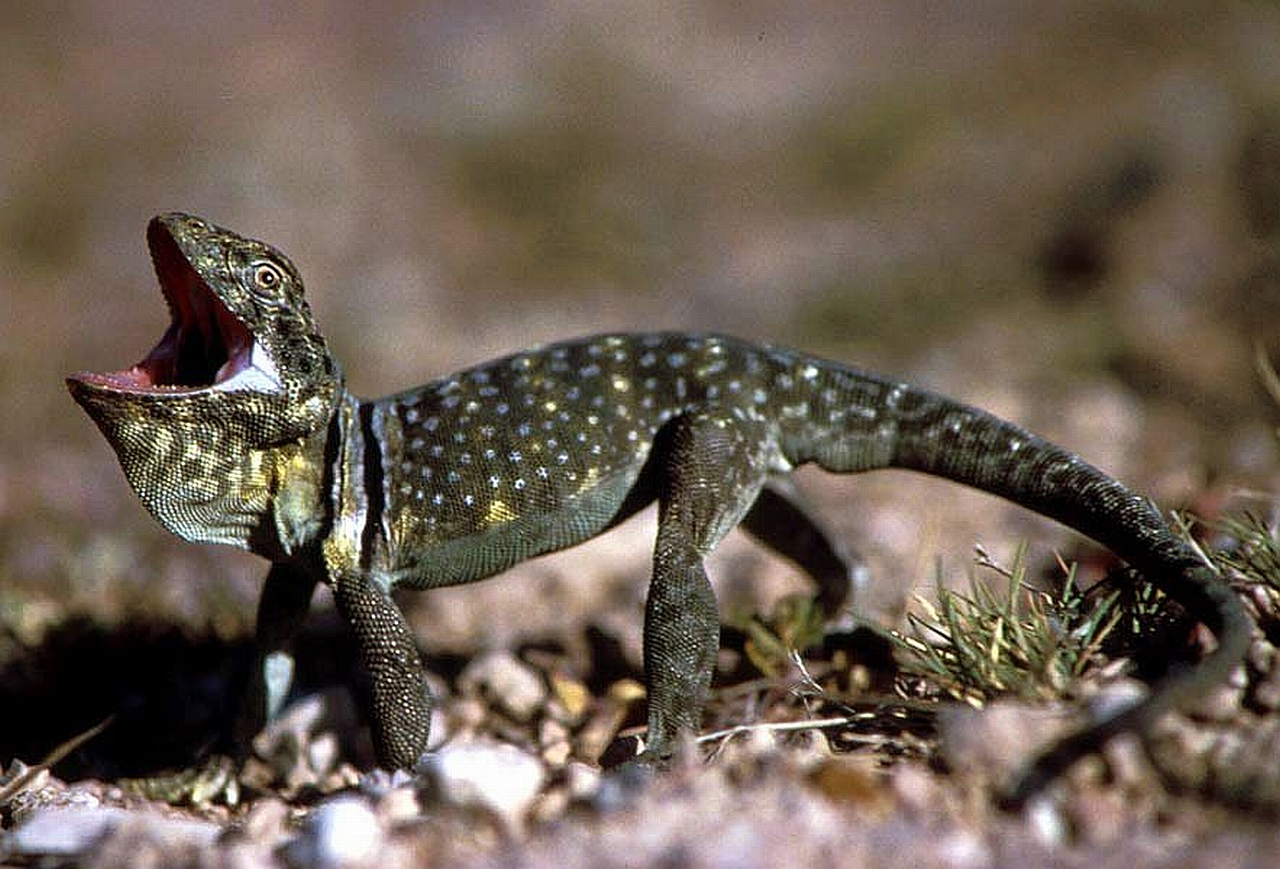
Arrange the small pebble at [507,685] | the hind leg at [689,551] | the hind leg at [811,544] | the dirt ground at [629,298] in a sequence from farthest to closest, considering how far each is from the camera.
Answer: the hind leg at [811,544], the small pebble at [507,685], the hind leg at [689,551], the dirt ground at [629,298]

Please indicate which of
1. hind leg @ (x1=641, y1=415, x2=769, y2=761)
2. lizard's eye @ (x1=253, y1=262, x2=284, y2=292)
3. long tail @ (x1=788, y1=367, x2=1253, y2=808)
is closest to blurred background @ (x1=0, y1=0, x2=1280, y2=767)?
long tail @ (x1=788, y1=367, x2=1253, y2=808)

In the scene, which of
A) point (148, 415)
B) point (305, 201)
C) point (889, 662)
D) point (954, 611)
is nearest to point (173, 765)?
point (148, 415)

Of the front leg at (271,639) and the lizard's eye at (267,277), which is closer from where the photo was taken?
the lizard's eye at (267,277)

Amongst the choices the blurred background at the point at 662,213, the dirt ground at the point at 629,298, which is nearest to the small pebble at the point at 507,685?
the dirt ground at the point at 629,298

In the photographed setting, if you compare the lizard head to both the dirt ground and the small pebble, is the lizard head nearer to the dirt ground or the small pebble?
the dirt ground

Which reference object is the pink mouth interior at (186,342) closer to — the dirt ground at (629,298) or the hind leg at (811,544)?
the dirt ground at (629,298)
